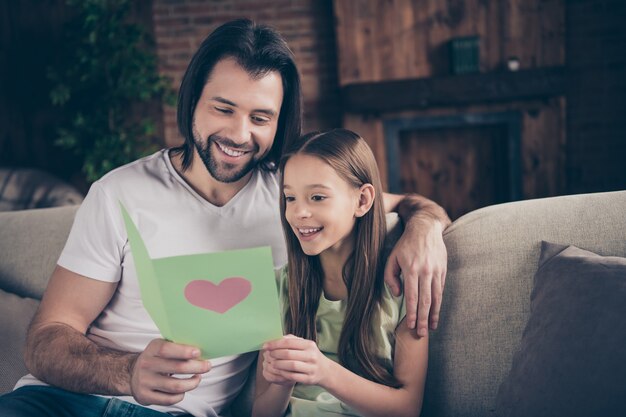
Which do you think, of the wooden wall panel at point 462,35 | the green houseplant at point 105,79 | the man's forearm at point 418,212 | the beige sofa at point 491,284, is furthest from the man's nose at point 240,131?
the wooden wall panel at point 462,35

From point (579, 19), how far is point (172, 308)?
13.0 feet

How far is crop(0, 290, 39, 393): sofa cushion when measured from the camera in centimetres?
149

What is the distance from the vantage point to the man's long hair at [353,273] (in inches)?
49.9

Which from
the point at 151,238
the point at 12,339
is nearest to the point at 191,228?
the point at 151,238

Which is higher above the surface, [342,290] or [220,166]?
[220,166]

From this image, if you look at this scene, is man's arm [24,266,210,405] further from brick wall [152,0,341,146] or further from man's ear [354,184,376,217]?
brick wall [152,0,341,146]

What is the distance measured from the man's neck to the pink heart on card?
62cm

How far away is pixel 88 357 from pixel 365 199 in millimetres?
654

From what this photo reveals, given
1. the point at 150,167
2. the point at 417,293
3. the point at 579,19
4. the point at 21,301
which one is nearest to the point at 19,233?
the point at 21,301

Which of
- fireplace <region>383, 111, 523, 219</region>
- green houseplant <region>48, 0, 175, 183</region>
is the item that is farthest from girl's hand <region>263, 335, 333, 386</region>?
fireplace <region>383, 111, 523, 219</region>

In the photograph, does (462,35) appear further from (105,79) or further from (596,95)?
(105,79)

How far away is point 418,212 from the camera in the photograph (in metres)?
1.45

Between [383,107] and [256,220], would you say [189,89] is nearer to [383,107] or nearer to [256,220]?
[256,220]

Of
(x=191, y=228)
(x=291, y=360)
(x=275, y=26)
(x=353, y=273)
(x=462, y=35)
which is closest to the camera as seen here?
(x=291, y=360)
